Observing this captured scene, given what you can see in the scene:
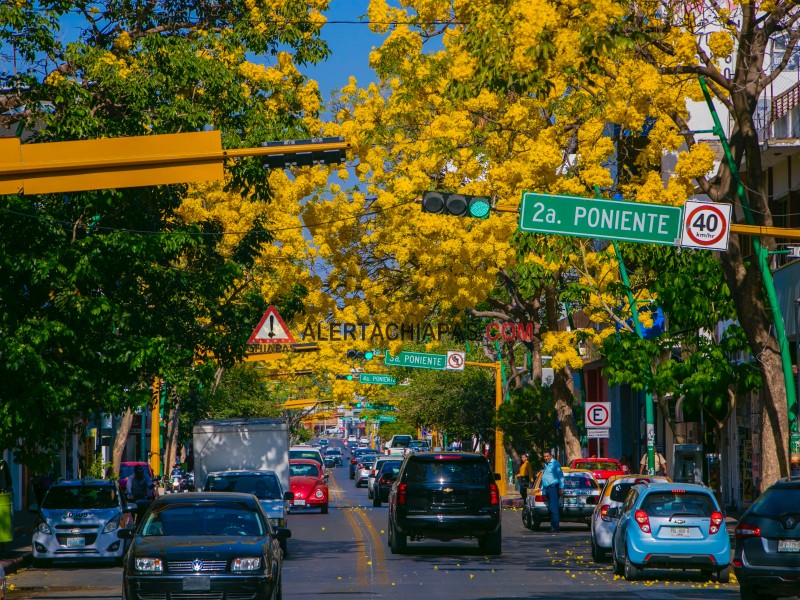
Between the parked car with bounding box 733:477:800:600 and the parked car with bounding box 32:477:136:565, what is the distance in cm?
1328


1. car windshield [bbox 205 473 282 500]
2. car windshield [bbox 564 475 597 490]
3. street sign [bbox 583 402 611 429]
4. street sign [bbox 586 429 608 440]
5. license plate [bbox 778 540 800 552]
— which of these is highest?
street sign [bbox 583 402 611 429]

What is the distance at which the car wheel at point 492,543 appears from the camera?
26094 millimetres

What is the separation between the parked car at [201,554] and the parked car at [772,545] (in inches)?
219

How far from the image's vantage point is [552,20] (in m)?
18.5

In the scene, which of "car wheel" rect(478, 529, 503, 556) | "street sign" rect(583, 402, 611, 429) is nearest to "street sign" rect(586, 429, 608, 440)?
"street sign" rect(583, 402, 611, 429)

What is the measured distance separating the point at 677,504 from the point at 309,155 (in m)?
9.63

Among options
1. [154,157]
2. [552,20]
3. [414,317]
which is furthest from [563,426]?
[154,157]

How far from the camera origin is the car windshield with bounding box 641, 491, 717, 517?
21281 millimetres

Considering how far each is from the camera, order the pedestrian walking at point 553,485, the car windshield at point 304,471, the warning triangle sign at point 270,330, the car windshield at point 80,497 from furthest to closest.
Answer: the car windshield at point 304,471 < the pedestrian walking at point 553,485 < the warning triangle sign at point 270,330 < the car windshield at point 80,497

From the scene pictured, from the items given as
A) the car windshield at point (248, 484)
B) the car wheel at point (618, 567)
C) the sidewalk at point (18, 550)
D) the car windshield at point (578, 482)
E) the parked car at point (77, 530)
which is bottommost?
the sidewalk at point (18, 550)

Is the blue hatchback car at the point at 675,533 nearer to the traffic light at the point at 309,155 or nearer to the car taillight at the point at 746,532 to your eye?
the car taillight at the point at 746,532

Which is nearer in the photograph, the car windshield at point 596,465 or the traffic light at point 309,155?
the traffic light at point 309,155

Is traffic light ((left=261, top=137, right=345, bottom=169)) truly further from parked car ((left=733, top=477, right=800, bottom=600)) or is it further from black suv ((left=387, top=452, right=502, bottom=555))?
black suv ((left=387, top=452, right=502, bottom=555))

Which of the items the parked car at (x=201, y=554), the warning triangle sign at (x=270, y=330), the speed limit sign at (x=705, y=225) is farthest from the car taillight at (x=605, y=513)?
the warning triangle sign at (x=270, y=330)
